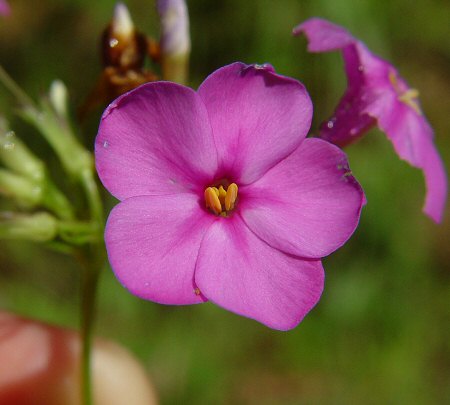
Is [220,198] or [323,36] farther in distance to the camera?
[323,36]

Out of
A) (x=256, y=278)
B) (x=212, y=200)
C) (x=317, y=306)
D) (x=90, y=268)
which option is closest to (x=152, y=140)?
(x=212, y=200)

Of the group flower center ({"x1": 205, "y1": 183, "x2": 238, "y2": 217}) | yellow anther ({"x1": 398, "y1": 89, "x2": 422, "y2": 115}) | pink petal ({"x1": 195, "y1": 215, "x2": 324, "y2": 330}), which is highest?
yellow anther ({"x1": 398, "y1": 89, "x2": 422, "y2": 115})

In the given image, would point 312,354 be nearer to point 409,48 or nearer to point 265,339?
point 265,339

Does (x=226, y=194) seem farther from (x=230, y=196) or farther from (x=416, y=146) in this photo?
(x=416, y=146)

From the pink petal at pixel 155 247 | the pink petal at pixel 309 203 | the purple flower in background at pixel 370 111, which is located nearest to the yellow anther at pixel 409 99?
the purple flower in background at pixel 370 111

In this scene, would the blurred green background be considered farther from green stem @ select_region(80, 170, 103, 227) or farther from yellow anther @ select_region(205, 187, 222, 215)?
yellow anther @ select_region(205, 187, 222, 215)

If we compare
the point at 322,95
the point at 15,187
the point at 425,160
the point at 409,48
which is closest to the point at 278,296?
the point at 425,160

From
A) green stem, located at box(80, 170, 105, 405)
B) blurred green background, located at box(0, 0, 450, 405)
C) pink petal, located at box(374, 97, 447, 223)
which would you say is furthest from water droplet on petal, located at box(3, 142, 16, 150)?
blurred green background, located at box(0, 0, 450, 405)

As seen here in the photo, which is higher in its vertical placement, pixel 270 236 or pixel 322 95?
pixel 270 236
